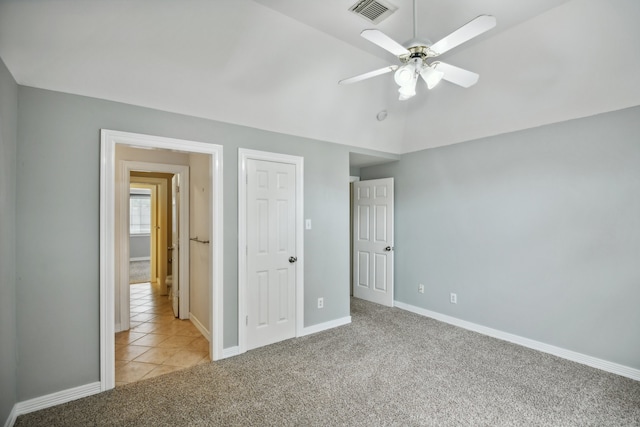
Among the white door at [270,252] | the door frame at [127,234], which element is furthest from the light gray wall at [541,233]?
the door frame at [127,234]

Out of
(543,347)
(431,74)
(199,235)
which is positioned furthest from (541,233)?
(199,235)

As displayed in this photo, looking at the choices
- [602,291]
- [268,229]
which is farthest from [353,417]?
[602,291]

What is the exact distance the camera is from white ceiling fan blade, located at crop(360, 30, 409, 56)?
1618mm

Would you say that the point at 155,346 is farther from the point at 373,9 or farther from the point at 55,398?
the point at 373,9

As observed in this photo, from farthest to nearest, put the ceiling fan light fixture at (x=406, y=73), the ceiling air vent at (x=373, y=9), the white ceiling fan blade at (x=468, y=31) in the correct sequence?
the ceiling air vent at (x=373, y=9), the ceiling fan light fixture at (x=406, y=73), the white ceiling fan blade at (x=468, y=31)

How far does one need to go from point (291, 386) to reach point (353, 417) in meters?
0.61

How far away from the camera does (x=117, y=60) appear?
88.5 inches

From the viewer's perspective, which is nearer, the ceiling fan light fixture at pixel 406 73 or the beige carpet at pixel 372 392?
the ceiling fan light fixture at pixel 406 73

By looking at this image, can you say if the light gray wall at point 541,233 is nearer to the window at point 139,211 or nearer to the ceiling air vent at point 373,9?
the ceiling air vent at point 373,9

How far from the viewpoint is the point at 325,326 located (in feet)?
12.3

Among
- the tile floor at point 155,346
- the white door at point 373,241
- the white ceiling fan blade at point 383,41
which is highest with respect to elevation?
the white ceiling fan blade at point 383,41

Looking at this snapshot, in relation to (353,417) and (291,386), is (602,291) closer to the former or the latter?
(353,417)

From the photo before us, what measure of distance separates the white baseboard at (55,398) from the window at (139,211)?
8519 mm

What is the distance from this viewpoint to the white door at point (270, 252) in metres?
3.18
